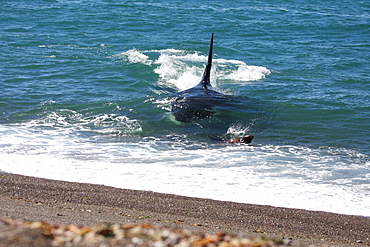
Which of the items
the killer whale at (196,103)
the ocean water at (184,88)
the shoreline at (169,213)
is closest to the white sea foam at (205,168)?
the ocean water at (184,88)

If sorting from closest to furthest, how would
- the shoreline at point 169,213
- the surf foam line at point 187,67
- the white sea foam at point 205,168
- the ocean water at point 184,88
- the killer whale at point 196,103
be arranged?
the shoreline at point 169,213, the white sea foam at point 205,168, the ocean water at point 184,88, the killer whale at point 196,103, the surf foam line at point 187,67

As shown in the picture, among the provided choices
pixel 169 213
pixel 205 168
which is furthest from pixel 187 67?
pixel 169 213

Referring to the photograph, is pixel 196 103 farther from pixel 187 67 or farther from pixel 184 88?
pixel 187 67

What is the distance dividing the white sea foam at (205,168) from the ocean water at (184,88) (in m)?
0.03

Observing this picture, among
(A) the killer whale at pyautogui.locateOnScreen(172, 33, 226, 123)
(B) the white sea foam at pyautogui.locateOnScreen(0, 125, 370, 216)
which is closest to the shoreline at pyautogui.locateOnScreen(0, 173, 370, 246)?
(B) the white sea foam at pyautogui.locateOnScreen(0, 125, 370, 216)

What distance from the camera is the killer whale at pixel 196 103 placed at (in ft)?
31.8

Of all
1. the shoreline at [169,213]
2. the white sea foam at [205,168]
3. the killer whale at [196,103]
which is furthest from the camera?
the killer whale at [196,103]

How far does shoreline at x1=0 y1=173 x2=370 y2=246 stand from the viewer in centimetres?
409

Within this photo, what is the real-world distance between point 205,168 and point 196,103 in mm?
3577

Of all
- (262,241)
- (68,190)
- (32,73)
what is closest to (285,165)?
(68,190)

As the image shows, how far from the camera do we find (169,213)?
4.75 metres

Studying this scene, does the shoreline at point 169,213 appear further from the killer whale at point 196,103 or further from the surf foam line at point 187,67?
the surf foam line at point 187,67

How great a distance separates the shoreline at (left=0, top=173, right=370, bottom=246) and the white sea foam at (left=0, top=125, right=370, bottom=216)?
1.27 ft

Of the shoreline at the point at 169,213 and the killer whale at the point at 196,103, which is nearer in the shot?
the shoreline at the point at 169,213
